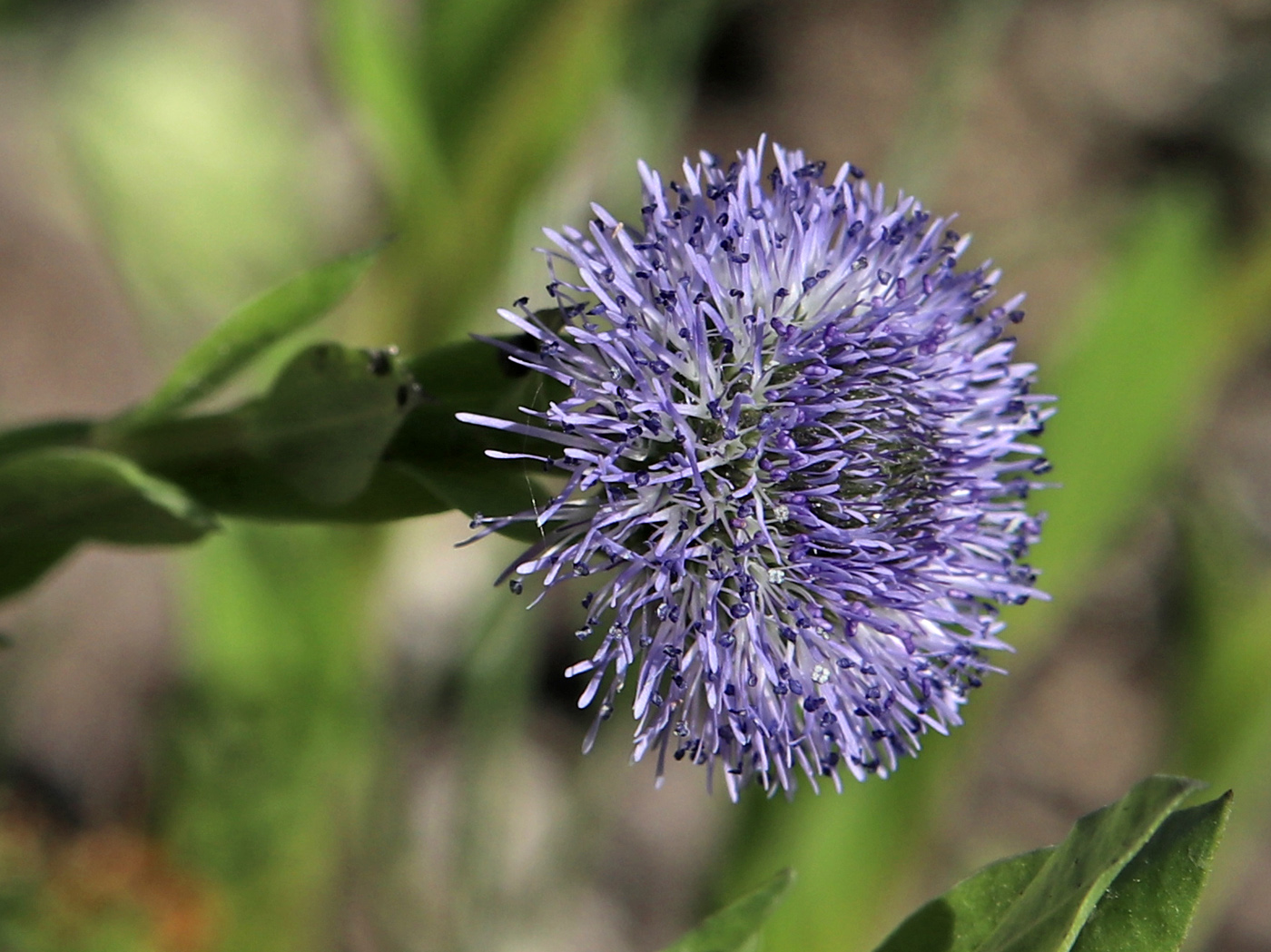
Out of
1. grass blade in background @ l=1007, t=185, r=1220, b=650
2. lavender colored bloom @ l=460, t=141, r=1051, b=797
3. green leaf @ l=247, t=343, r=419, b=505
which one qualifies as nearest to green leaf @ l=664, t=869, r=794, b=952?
lavender colored bloom @ l=460, t=141, r=1051, b=797

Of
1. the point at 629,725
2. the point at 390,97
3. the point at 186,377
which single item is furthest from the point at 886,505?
the point at 390,97

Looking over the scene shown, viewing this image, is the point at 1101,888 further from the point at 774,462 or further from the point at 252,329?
the point at 252,329

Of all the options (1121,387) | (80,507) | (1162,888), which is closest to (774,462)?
(1162,888)

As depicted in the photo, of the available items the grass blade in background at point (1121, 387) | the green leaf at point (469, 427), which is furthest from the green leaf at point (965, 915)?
the grass blade in background at point (1121, 387)

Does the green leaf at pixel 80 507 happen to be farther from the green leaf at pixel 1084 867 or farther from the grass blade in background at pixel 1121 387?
the grass blade in background at pixel 1121 387

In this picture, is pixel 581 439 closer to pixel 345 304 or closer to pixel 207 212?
pixel 345 304
